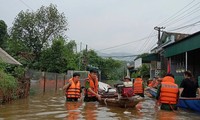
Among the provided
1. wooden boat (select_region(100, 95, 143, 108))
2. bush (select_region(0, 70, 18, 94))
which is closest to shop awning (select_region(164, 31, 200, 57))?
wooden boat (select_region(100, 95, 143, 108))

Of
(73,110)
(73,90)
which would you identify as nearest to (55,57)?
(73,90)

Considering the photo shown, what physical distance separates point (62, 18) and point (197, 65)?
69.8 feet

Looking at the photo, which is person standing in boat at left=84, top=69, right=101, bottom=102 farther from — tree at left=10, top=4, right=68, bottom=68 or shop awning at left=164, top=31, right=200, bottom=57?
tree at left=10, top=4, right=68, bottom=68

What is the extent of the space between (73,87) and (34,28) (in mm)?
27801

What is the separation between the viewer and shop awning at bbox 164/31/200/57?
59.3ft

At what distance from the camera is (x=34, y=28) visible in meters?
40.1

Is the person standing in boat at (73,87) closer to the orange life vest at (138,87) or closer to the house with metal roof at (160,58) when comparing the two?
the orange life vest at (138,87)

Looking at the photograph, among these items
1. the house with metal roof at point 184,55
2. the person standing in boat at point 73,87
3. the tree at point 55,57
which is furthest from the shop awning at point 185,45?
the tree at point 55,57

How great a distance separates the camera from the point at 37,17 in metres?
40.2

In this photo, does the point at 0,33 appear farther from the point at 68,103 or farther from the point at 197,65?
the point at 68,103

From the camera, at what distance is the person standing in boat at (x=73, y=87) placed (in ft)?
44.9

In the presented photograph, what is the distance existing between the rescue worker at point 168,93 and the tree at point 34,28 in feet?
97.3

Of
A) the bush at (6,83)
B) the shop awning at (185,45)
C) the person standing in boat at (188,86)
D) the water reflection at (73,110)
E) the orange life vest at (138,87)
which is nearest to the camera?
the water reflection at (73,110)

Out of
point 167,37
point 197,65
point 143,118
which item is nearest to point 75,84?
point 143,118
